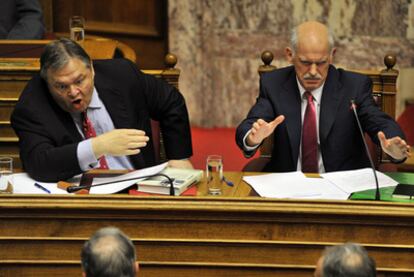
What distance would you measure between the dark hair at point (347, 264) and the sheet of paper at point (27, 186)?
4.14ft

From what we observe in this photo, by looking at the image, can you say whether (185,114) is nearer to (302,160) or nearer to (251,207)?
(302,160)

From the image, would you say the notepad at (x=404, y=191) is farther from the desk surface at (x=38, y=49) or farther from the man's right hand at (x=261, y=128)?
the desk surface at (x=38, y=49)

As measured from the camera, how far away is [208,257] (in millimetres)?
2693

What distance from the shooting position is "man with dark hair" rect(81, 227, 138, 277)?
1.99 metres

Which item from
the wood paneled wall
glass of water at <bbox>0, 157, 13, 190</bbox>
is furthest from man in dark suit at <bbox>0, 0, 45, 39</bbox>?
glass of water at <bbox>0, 157, 13, 190</bbox>

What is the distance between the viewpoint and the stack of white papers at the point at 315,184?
2881 mm

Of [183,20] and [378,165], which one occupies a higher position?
[183,20]

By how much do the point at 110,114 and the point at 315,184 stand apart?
88cm

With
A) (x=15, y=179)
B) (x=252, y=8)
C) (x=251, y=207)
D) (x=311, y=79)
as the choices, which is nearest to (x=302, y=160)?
(x=311, y=79)

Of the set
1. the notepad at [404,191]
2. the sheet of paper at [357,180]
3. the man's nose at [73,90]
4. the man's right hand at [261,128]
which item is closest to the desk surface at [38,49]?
the man's nose at [73,90]

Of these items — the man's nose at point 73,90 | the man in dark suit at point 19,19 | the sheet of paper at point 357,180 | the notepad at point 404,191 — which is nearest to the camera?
the notepad at point 404,191

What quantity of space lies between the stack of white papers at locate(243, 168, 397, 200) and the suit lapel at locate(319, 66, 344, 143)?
0.36 meters

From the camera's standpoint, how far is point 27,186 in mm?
3033

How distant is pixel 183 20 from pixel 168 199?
3.37m
